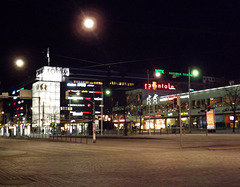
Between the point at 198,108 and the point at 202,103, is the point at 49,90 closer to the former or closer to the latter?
the point at 198,108

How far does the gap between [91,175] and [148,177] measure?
1.95 meters

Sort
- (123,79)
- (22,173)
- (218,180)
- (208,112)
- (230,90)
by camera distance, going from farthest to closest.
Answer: (123,79), (230,90), (208,112), (22,173), (218,180)

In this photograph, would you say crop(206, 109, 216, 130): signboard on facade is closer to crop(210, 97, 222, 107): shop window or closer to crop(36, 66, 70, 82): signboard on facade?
crop(210, 97, 222, 107): shop window

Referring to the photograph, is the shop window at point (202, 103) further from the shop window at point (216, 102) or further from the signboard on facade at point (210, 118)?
the signboard on facade at point (210, 118)

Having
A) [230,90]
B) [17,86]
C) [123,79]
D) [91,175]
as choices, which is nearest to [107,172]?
[91,175]

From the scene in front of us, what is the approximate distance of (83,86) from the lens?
144 meters

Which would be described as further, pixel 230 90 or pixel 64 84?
pixel 64 84

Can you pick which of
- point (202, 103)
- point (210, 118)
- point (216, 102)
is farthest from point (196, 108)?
point (210, 118)

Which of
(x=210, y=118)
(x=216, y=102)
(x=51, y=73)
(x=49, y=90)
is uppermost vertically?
(x=51, y=73)

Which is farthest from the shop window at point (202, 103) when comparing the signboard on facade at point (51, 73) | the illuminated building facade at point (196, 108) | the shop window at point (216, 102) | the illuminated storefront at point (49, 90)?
the signboard on facade at point (51, 73)

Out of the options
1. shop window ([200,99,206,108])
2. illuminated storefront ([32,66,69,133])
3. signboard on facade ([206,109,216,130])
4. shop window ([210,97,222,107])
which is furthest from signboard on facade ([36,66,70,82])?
signboard on facade ([206,109,216,130])

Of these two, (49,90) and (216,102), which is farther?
(49,90)

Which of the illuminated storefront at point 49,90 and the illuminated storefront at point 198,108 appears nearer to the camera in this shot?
the illuminated storefront at point 198,108

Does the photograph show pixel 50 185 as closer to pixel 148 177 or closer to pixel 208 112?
pixel 148 177
